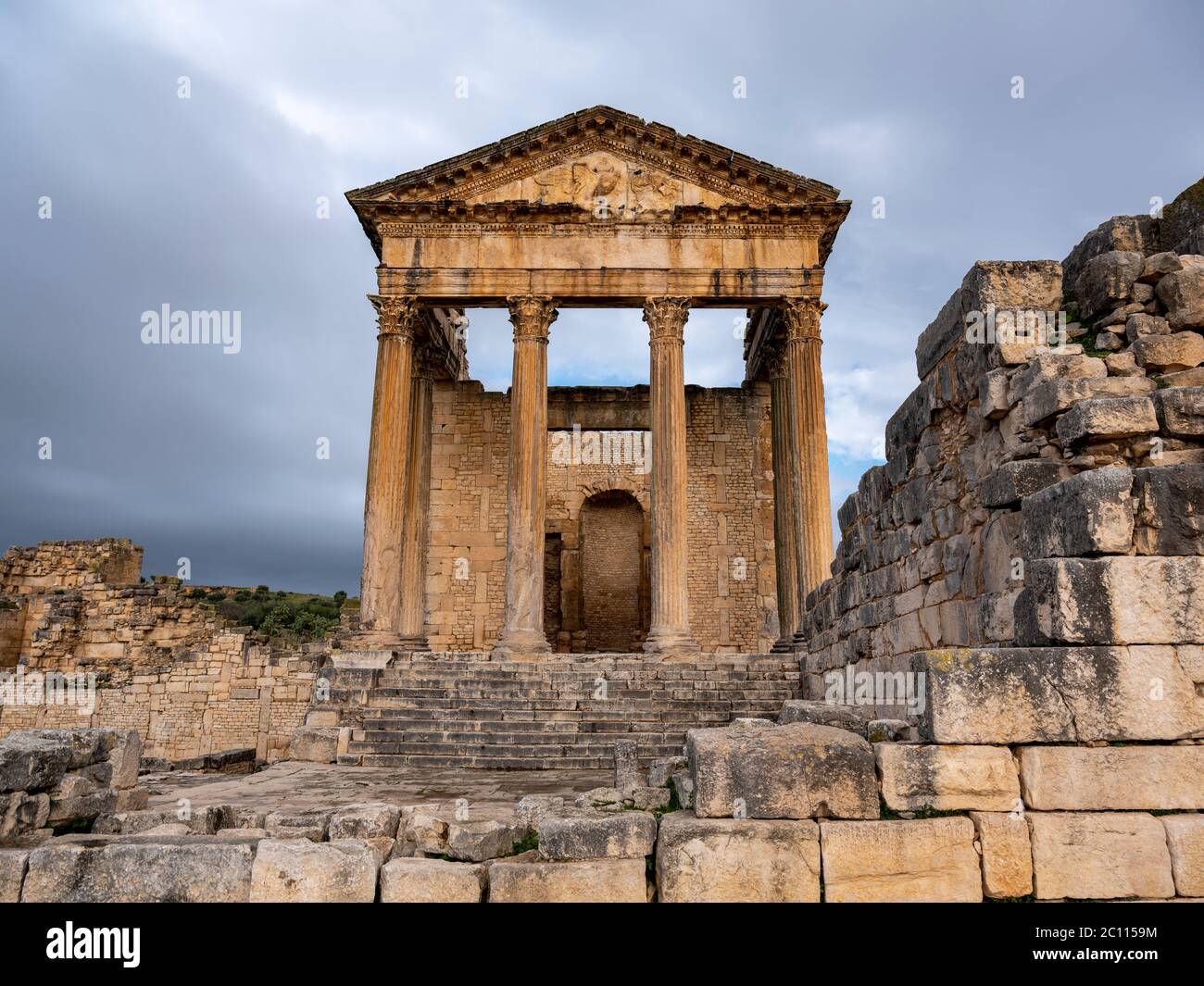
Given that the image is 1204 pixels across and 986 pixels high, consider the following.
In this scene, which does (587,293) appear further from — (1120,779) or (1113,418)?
(1120,779)

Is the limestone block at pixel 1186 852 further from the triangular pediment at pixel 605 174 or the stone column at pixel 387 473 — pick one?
the triangular pediment at pixel 605 174

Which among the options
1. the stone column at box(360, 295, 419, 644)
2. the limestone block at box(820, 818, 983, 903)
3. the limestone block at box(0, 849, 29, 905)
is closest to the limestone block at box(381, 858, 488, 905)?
the limestone block at box(820, 818, 983, 903)

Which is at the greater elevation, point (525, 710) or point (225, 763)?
point (525, 710)

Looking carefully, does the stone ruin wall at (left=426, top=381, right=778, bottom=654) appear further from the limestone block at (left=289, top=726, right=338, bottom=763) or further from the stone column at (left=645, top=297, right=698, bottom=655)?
the limestone block at (left=289, top=726, right=338, bottom=763)

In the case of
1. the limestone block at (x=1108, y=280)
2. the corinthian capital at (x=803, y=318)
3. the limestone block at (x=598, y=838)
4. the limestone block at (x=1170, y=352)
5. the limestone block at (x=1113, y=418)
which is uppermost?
the corinthian capital at (x=803, y=318)

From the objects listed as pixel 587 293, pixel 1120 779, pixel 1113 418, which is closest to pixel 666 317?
pixel 587 293

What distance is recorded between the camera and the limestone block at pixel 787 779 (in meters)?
4.10

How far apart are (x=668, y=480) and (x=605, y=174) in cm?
695

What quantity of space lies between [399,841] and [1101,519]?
14.1 ft

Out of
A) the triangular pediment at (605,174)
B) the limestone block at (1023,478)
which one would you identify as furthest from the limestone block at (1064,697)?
the triangular pediment at (605,174)

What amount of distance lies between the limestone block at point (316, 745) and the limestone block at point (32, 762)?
6.59m
